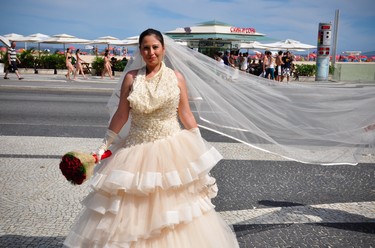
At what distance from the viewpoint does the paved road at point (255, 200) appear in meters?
4.02

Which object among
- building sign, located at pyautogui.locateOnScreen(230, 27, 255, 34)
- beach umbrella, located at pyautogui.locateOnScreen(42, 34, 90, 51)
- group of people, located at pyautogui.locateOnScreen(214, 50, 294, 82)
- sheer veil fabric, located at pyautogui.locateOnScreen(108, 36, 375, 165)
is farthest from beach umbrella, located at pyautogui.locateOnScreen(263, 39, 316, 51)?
sheer veil fabric, located at pyautogui.locateOnScreen(108, 36, 375, 165)

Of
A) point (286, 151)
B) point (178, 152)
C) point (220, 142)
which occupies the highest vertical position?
point (178, 152)

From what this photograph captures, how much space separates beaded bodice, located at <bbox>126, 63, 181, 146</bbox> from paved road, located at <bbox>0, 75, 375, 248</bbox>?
4.57 feet

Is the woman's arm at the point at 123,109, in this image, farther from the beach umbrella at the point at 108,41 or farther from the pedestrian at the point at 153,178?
the beach umbrella at the point at 108,41

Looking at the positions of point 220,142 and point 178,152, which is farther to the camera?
point 220,142

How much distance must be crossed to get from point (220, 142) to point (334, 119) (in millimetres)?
3856

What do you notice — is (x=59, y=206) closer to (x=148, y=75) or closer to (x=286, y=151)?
(x=148, y=75)

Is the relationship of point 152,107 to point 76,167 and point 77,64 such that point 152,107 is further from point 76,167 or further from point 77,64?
point 77,64

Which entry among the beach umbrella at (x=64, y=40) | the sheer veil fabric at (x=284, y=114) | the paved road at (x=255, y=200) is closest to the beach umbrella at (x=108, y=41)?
the beach umbrella at (x=64, y=40)

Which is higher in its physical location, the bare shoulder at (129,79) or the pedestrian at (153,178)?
the bare shoulder at (129,79)

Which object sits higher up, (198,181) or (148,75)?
(148,75)

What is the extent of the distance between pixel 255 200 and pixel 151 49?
260 cm

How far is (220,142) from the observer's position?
320 inches

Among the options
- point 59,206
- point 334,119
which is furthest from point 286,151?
point 59,206
